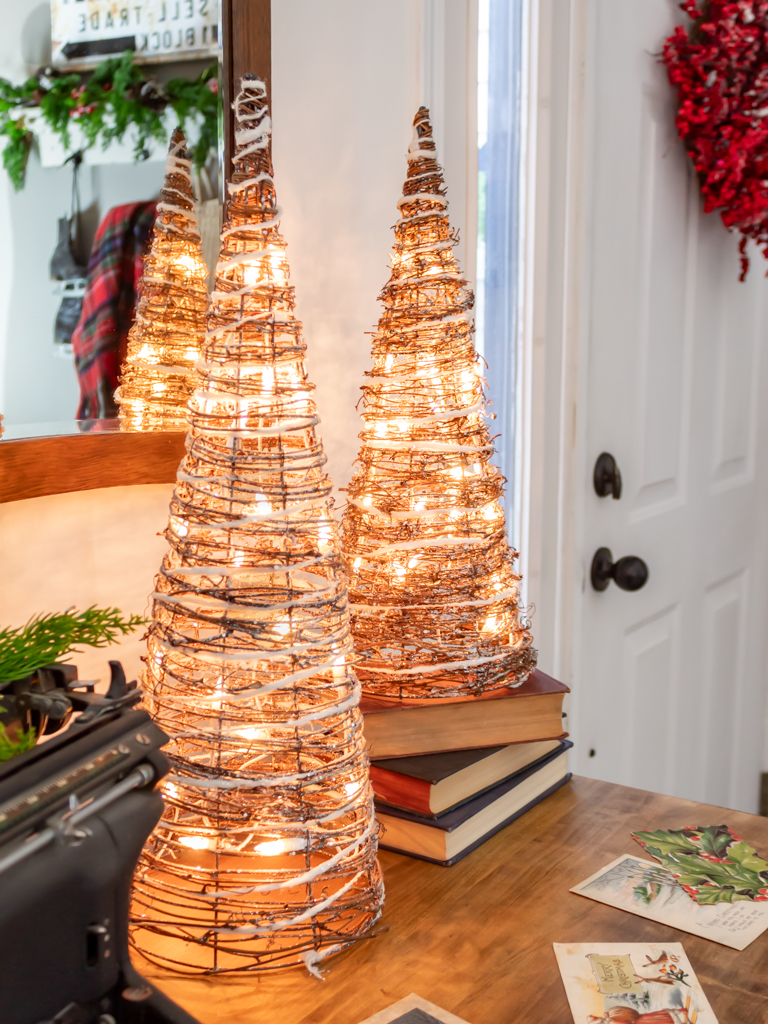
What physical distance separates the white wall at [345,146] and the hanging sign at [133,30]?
12cm

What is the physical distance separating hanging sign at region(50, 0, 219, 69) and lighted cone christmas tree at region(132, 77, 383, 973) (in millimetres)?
173

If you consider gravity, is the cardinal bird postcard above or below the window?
below

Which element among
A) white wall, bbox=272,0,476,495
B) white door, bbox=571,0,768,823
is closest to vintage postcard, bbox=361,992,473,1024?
white wall, bbox=272,0,476,495

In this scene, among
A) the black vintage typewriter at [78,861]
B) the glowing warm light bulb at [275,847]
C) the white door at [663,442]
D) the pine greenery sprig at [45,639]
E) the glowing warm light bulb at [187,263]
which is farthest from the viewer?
the white door at [663,442]

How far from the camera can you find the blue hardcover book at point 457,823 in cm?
72

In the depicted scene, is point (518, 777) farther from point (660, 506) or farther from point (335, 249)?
point (660, 506)

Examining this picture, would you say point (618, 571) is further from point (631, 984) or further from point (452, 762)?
point (631, 984)

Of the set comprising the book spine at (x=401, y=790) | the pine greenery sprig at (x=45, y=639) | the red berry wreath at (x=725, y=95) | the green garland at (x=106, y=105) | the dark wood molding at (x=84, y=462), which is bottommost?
the book spine at (x=401, y=790)

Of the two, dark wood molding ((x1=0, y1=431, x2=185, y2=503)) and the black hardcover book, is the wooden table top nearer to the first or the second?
the black hardcover book

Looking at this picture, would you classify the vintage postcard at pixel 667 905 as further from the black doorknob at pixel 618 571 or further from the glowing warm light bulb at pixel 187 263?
the black doorknob at pixel 618 571

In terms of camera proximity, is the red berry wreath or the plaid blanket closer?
the plaid blanket

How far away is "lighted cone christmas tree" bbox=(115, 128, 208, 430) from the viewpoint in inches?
29.8

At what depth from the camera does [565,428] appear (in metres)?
1.42

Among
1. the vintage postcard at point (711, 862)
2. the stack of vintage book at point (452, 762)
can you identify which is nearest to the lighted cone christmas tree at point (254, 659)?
the stack of vintage book at point (452, 762)
